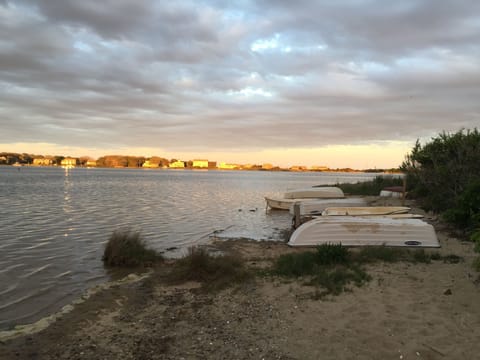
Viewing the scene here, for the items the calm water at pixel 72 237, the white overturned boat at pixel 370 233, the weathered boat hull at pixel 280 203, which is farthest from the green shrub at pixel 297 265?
the weathered boat hull at pixel 280 203

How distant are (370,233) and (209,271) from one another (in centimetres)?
489

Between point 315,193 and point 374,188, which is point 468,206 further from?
point 374,188

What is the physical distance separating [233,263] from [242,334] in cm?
343

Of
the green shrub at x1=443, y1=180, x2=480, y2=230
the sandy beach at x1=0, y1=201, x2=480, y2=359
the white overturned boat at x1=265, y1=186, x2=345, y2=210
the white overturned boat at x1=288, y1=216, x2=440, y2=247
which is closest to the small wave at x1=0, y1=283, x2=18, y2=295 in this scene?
the sandy beach at x1=0, y1=201, x2=480, y2=359

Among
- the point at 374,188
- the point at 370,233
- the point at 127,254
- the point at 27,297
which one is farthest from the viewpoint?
the point at 374,188

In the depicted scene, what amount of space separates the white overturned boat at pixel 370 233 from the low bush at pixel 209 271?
2936mm

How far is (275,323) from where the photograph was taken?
5578mm

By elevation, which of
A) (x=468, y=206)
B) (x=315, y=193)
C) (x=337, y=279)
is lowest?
(x=337, y=279)

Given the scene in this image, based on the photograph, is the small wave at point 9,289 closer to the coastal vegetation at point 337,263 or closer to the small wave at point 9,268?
the small wave at point 9,268

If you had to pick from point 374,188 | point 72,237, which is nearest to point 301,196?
point 374,188

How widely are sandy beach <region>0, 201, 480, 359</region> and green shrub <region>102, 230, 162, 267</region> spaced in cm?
225

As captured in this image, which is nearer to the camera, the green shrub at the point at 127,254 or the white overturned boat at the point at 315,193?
the green shrub at the point at 127,254

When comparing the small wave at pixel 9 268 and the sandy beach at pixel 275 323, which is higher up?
the sandy beach at pixel 275 323

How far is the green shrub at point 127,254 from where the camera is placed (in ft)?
32.9
